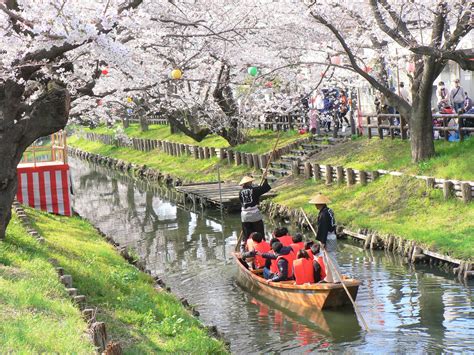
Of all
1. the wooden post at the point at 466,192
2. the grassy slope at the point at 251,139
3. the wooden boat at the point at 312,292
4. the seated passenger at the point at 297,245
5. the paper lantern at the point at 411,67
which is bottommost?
the wooden boat at the point at 312,292

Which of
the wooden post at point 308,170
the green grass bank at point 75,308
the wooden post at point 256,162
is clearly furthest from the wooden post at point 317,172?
the green grass bank at point 75,308

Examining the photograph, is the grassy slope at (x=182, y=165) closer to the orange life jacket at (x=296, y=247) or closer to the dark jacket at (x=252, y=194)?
the dark jacket at (x=252, y=194)

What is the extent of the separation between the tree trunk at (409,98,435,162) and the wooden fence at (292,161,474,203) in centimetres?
84

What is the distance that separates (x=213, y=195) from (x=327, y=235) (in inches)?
518

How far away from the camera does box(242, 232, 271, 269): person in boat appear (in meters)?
16.8

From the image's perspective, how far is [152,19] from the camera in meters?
14.9

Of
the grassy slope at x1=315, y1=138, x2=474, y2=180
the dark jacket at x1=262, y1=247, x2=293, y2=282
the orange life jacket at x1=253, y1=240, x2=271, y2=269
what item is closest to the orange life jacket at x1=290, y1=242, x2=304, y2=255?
the dark jacket at x1=262, y1=247, x2=293, y2=282

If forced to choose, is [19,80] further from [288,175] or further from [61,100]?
[288,175]

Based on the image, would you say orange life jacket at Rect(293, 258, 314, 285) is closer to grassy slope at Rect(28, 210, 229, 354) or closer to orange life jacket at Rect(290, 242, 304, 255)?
orange life jacket at Rect(290, 242, 304, 255)

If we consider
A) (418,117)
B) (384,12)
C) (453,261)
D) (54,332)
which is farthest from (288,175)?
(54,332)

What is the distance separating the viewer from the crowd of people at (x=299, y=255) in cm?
1452

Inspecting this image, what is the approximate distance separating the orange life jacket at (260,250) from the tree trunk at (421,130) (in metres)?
6.99

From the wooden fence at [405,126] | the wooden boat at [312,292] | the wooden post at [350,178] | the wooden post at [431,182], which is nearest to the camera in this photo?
the wooden boat at [312,292]

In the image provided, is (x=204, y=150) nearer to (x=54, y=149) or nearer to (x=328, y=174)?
(x=328, y=174)
